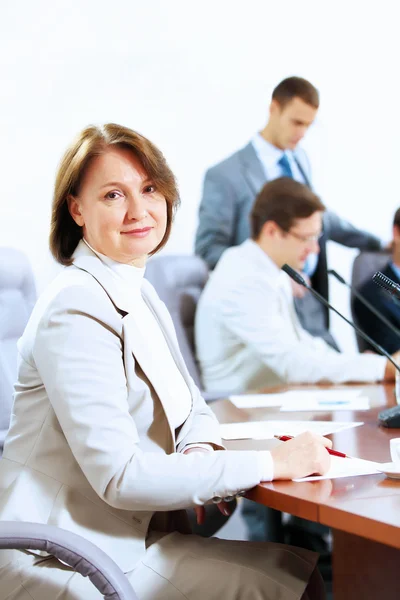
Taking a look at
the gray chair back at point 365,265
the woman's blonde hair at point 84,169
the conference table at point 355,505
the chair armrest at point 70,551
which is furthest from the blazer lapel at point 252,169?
the chair armrest at point 70,551

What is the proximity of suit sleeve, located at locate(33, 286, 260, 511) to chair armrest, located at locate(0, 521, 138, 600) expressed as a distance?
0.38 feet

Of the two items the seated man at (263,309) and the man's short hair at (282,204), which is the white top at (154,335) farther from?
the man's short hair at (282,204)

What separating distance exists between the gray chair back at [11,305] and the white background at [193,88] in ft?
0.62

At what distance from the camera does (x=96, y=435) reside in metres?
1.13

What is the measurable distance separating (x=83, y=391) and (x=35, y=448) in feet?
0.57

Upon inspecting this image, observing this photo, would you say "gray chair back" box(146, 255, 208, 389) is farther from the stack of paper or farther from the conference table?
the conference table

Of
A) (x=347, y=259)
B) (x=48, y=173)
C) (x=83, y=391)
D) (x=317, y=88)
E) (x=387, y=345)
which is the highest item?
(x=317, y=88)

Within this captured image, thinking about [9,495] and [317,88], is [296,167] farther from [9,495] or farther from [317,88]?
[9,495]

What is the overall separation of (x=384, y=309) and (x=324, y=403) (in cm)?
139

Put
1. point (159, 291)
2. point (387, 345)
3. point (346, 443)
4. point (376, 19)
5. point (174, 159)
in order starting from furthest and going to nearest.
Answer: point (376, 19), point (387, 345), point (174, 159), point (159, 291), point (346, 443)

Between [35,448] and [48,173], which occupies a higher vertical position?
[48,173]

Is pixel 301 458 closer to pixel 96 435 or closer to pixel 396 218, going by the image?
pixel 96 435

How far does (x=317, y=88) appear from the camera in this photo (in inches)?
130

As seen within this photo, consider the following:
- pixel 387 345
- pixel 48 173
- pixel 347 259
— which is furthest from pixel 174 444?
pixel 347 259
